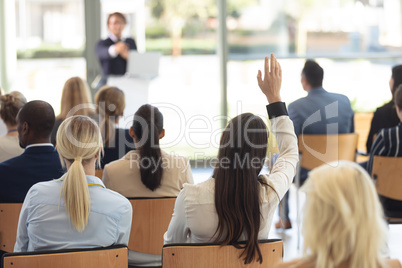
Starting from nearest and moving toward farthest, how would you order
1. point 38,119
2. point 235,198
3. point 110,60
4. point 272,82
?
1. point 235,198
2. point 272,82
3. point 38,119
4. point 110,60

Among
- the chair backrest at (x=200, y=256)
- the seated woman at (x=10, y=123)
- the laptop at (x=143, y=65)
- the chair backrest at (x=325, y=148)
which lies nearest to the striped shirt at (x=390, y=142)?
the chair backrest at (x=325, y=148)

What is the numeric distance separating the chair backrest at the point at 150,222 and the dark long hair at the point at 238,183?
658 mm

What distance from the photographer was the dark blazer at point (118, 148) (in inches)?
140

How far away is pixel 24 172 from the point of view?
2.68 meters

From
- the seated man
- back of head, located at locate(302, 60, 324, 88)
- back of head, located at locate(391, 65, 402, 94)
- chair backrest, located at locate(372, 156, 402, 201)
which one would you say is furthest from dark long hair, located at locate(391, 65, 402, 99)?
chair backrest, located at locate(372, 156, 402, 201)

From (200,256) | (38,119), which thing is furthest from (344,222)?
(38,119)

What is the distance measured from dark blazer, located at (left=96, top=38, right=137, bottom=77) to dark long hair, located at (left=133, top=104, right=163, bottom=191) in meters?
3.16

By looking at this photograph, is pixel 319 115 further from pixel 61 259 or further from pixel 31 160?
pixel 61 259

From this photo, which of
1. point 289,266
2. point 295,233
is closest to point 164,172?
point 289,266

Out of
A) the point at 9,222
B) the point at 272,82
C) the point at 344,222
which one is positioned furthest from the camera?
the point at 9,222

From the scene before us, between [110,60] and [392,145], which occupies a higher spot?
[110,60]

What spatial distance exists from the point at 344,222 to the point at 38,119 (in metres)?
1.86

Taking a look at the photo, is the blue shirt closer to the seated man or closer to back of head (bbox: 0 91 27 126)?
back of head (bbox: 0 91 27 126)

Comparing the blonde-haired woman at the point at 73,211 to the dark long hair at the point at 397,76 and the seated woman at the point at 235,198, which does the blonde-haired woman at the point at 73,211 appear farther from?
the dark long hair at the point at 397,76
